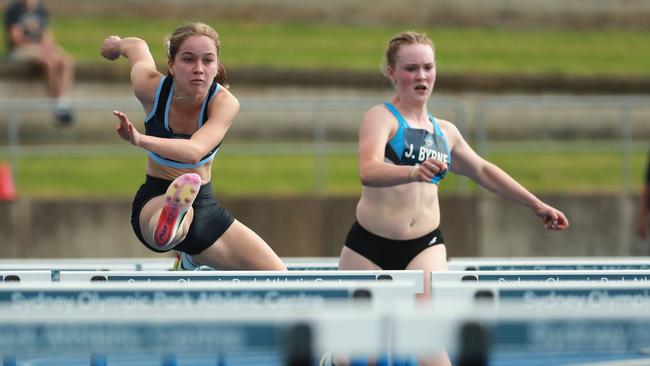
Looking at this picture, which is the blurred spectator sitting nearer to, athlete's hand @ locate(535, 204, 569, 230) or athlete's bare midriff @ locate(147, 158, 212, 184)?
athlete's bare midriff @ locate(147, 158, 212, 184)

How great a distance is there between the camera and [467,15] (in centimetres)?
3072

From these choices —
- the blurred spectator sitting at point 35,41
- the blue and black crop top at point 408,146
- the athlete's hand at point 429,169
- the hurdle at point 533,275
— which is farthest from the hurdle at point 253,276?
the blurred spectator sitting at point 35,41

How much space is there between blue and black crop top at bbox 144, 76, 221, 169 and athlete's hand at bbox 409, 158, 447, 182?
1.33 metres

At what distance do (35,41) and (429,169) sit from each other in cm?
1324

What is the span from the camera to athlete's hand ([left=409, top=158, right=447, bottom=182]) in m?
6.19

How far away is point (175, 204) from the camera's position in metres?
6.82

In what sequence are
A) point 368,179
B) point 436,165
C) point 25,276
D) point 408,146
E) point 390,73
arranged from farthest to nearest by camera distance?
point 390,73
point 408,146
point 368,179
point 25,276
point 436,165

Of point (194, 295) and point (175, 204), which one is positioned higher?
point (175, 204)

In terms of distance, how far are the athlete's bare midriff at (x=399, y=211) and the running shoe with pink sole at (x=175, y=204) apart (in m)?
1.07

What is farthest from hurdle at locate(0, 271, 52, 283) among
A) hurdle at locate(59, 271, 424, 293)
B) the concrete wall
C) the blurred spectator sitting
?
the blurred spectator sitting

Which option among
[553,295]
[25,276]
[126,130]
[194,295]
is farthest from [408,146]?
[194,295]

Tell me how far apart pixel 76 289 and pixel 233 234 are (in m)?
2.28

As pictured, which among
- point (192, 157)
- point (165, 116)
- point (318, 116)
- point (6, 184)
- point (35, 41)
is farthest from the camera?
point (35, 41)

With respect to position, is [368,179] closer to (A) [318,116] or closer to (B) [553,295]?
(B) [553,295]
